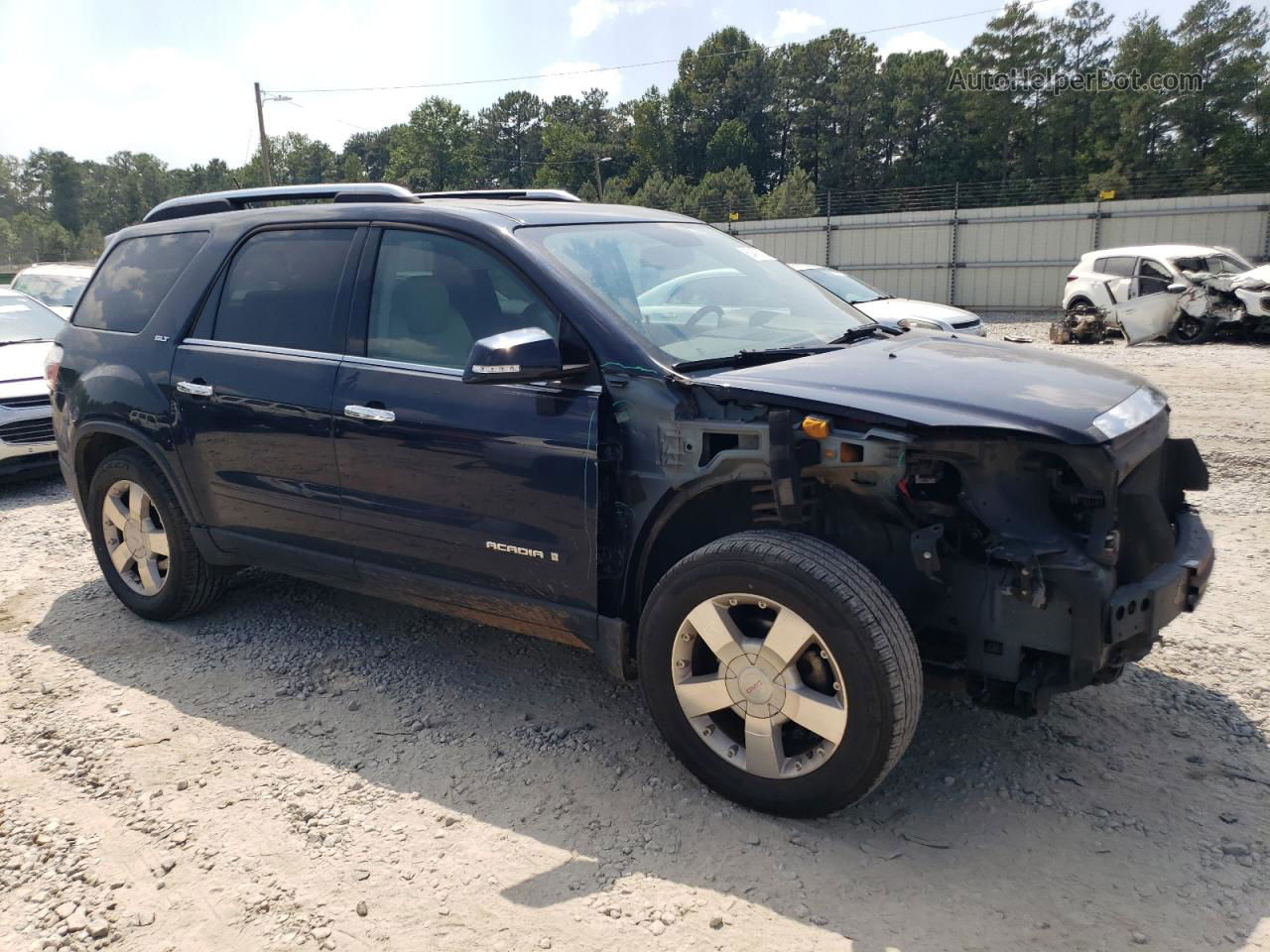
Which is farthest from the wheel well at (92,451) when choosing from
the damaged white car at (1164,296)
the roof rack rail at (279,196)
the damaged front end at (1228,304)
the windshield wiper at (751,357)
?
the damaged front end at (1228,304)

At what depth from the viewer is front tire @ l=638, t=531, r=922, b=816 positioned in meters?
2.70

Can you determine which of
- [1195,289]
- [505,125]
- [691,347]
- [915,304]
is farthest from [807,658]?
[505,125]

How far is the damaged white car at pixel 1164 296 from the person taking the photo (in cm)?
1514

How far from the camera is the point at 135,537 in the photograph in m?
4.68

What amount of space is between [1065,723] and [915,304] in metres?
8.95

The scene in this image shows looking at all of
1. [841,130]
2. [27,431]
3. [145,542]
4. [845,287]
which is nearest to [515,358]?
[145,542]

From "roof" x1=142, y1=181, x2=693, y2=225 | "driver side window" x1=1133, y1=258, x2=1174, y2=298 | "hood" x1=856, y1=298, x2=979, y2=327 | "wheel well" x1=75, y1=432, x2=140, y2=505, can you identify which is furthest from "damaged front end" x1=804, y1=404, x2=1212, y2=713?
"driver side window" x1=1133, y1=258, x2=1174, y2=298

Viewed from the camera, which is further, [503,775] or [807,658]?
[503,775]

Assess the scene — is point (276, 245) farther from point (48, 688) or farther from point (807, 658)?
point (807, 658)

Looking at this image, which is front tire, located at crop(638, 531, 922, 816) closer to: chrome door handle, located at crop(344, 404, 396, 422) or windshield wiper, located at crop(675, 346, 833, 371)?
windshield wiper, located at crop(675, 346, 833, 371)

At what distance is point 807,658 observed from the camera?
2.86 metres

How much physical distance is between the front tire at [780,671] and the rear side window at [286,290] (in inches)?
73.7

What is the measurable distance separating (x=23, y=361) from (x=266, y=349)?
18.3ft

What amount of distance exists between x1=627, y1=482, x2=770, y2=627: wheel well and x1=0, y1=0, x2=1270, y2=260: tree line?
85.7 feet
